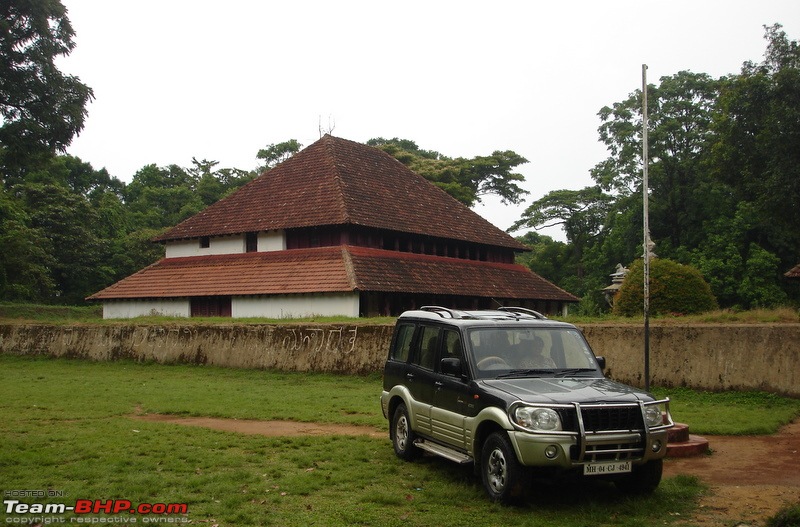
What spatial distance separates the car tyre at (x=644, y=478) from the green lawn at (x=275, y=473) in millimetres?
155

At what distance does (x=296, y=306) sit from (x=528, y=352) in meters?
23.6

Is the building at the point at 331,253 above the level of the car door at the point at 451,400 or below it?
above

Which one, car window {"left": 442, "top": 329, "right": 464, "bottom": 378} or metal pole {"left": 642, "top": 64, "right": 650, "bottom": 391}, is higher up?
metal pole {"left": 642, "top": 64, "right": 650, "bottom": 391}

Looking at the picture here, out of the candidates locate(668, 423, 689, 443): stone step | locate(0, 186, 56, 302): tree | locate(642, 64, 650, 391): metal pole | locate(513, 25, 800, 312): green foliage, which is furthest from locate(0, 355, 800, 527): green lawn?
locate(0, 186, 56, 302): tree

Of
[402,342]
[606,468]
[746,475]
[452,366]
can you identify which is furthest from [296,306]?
[606,468]

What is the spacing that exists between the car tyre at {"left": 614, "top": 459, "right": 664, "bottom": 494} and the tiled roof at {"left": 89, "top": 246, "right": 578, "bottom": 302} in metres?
21.9

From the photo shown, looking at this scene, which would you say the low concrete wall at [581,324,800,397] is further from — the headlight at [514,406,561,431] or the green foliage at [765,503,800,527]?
the headlight at [514,406,561,431]

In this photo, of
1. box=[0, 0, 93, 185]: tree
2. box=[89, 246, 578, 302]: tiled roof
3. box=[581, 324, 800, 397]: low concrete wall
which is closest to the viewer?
box=[581, 324, 800, 397]: low concrete wall

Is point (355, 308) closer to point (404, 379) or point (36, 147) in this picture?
point (36, 147)

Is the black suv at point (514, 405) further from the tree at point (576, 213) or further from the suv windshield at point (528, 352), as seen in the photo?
the tree at point (576, 213)

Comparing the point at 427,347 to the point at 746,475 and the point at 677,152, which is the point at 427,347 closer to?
the point at 746,475

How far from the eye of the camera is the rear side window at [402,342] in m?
11.1

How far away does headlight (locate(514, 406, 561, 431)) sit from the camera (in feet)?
26.4

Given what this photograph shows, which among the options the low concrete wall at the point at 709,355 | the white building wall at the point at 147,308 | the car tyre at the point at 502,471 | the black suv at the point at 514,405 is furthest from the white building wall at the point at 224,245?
the car tyre at the point at 502,471
